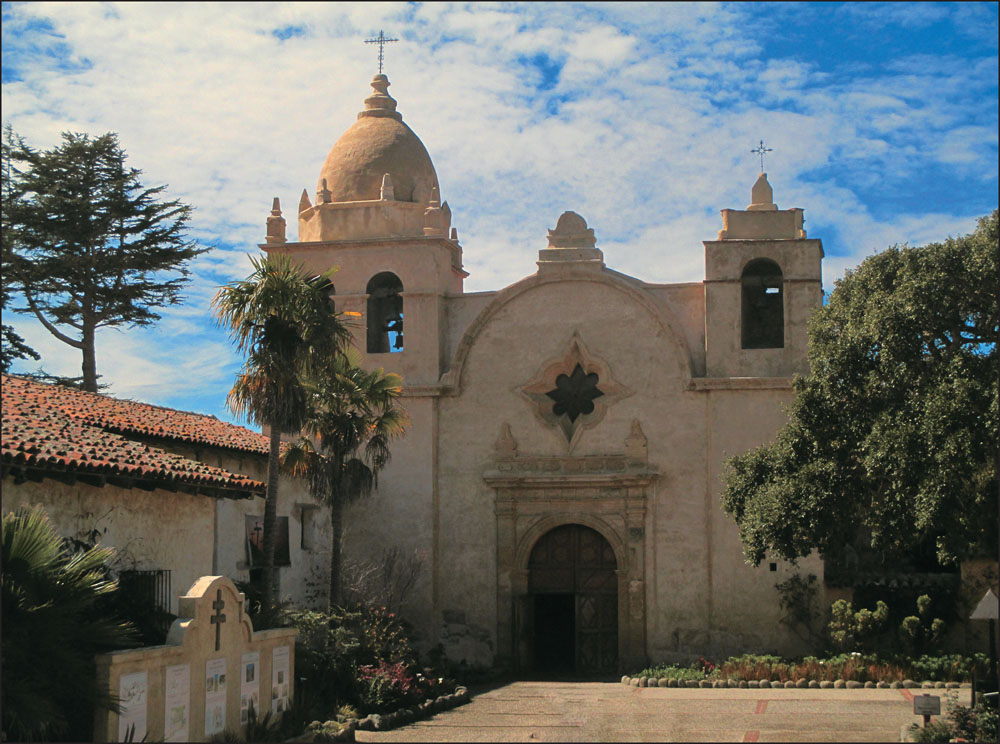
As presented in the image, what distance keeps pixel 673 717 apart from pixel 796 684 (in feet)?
16.3

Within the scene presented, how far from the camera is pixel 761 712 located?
21141 millimetres

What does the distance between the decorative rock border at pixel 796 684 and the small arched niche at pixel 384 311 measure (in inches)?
428

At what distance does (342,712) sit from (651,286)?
544 inches

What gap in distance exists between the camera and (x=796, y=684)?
25.1 meters

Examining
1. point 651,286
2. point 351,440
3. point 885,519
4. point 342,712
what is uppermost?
point 651,286

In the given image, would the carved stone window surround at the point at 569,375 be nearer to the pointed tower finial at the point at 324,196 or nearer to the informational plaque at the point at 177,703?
the pointed tower finial at the point at 324,196

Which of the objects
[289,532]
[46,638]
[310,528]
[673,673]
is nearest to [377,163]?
[310,528]

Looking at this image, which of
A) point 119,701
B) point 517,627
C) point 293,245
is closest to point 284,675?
point 119,701

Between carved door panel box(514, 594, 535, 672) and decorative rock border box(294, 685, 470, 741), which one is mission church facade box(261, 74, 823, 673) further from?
decorative rock border box(294, 685, 470, 741)

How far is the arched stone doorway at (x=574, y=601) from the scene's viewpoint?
29781 mm

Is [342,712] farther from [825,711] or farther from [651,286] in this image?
[651,286]

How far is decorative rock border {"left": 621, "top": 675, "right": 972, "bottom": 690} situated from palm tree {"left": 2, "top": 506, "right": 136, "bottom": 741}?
45.3ft

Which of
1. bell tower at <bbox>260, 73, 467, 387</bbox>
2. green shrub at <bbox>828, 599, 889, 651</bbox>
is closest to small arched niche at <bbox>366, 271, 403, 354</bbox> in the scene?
bell tower at <bbox>260, 73, 467, 387</bbox>

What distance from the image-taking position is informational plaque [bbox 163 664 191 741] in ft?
51.6
